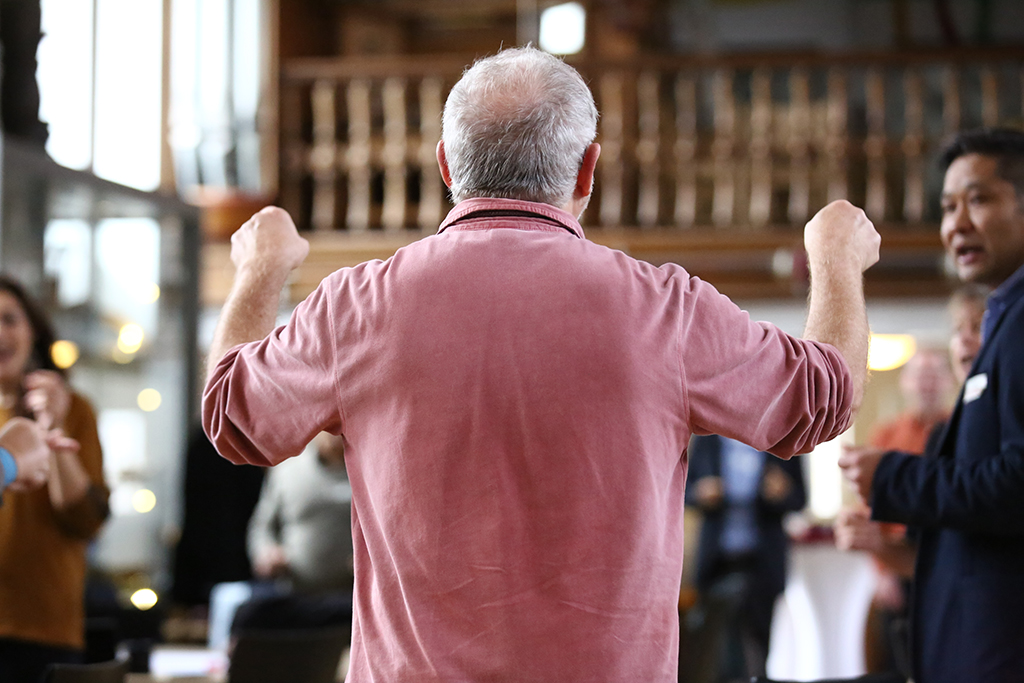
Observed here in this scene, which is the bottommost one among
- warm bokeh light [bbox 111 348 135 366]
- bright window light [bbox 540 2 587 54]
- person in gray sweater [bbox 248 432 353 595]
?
person in gray sweater [bbox 248 432 353 595]

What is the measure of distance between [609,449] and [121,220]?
3760 millimetres

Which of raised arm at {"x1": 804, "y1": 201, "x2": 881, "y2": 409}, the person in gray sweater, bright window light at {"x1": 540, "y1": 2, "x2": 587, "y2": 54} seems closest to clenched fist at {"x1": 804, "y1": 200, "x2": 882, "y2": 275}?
raised arm at {"x1": 804, "y1": 201, "x2": 881, "y2": 409}

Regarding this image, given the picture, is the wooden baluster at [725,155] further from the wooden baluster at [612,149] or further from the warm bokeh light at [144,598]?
the warm bokeh light at [144,598]

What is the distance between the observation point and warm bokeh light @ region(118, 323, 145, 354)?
15.2 feet

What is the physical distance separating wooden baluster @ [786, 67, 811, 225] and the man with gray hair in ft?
21.2

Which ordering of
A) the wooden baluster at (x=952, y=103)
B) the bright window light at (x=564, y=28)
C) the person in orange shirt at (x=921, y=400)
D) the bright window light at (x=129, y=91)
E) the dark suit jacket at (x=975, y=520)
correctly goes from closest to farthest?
the dark suit jacket at (x=975, y=520), the bright window light at (x=129, y=91), the person in orange shirt at (x=921, y=400), the wooden baluster at (x=952, y=103), the bright window light at (x=564, y=28)

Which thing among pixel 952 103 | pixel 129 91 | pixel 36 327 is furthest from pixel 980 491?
pixel 952 103

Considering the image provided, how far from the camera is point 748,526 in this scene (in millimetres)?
5746

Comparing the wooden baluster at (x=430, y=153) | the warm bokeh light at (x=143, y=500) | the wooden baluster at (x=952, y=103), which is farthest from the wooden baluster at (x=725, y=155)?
the warm bokeh light at (x=143, y=500)

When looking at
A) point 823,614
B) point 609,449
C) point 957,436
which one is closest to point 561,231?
point 609,449

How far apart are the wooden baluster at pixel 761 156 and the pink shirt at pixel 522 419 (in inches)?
255

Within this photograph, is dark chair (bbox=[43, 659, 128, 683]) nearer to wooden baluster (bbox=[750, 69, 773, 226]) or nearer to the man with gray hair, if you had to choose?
the man with gray hair

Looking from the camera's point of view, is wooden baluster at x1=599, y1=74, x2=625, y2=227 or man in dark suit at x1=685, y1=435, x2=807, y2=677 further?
wooden baluster at x1=599, y1=74, x2=625, y2=227

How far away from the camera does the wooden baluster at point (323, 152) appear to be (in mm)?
7902
